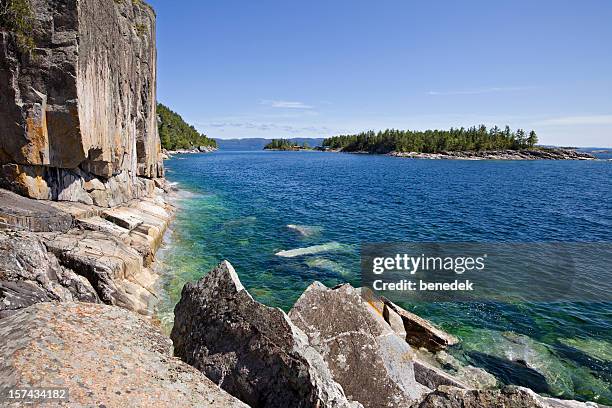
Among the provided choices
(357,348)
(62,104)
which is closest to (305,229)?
(62,104)

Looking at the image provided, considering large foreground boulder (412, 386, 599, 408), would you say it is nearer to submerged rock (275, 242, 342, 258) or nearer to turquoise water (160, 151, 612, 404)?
turquoise water (160, 151, 612, 404)

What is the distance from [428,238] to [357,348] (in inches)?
1024

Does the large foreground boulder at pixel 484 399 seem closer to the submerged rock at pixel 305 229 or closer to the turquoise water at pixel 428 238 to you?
the turquoise water at pixel 428 238

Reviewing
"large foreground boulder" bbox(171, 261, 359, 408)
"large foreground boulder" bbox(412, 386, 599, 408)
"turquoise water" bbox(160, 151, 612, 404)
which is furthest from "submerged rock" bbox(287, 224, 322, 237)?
"large foreground boulder" bbox(412, 386, 599, 408)

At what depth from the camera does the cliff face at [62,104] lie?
1806cm

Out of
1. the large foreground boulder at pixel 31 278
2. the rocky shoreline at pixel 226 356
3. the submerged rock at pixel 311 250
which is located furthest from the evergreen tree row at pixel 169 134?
the rocky shoreline at pixel 226 356

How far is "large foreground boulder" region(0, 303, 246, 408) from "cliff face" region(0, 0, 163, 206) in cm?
1440

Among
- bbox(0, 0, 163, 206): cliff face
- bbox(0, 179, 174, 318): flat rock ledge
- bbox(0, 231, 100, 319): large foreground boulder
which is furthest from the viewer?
bbox(0, 0, 163, 206): cliff face

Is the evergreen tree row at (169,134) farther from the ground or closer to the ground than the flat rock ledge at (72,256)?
farther from the ground

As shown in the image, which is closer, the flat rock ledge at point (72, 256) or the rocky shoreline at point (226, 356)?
the rocky shoreline at point (226, 356)

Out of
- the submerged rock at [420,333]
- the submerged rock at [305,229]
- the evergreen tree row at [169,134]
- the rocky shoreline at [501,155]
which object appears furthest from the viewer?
the rocky shoreline at [501,155]

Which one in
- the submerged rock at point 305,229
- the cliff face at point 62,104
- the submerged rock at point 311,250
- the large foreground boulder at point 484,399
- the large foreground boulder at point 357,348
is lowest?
the submerged rock at point 311,250

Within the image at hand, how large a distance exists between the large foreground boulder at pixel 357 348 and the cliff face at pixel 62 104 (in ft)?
56.7

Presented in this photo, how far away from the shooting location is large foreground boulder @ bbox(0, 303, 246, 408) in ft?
20.4
